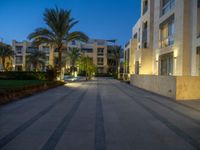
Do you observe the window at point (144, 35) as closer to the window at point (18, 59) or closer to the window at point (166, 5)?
the window at point (166, 5)

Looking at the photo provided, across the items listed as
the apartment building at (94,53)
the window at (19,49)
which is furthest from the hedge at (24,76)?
the window at (19,49)

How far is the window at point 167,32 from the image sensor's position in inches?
1035

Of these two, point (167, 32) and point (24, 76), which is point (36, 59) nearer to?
point (24, 76)

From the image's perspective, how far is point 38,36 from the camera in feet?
110

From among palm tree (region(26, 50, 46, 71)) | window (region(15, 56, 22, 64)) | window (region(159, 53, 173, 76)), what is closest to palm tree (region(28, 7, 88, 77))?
window (region(159, 53, 173, 76))

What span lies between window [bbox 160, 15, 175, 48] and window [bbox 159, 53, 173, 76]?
1.15 meters

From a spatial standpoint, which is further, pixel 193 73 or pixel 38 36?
pixel 38 36

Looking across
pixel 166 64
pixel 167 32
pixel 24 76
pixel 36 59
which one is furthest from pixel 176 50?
pixel 36 59

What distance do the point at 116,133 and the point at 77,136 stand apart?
1077mm

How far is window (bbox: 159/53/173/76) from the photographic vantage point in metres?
27.1

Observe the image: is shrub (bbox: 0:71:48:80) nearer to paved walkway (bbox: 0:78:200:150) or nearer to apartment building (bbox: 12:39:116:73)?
paved walkway (bbox: 0:78:200:150)

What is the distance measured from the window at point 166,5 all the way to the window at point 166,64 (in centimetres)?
442

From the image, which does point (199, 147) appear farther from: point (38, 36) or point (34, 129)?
point (38, 36)

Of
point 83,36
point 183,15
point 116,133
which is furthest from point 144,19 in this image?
point 116,133
